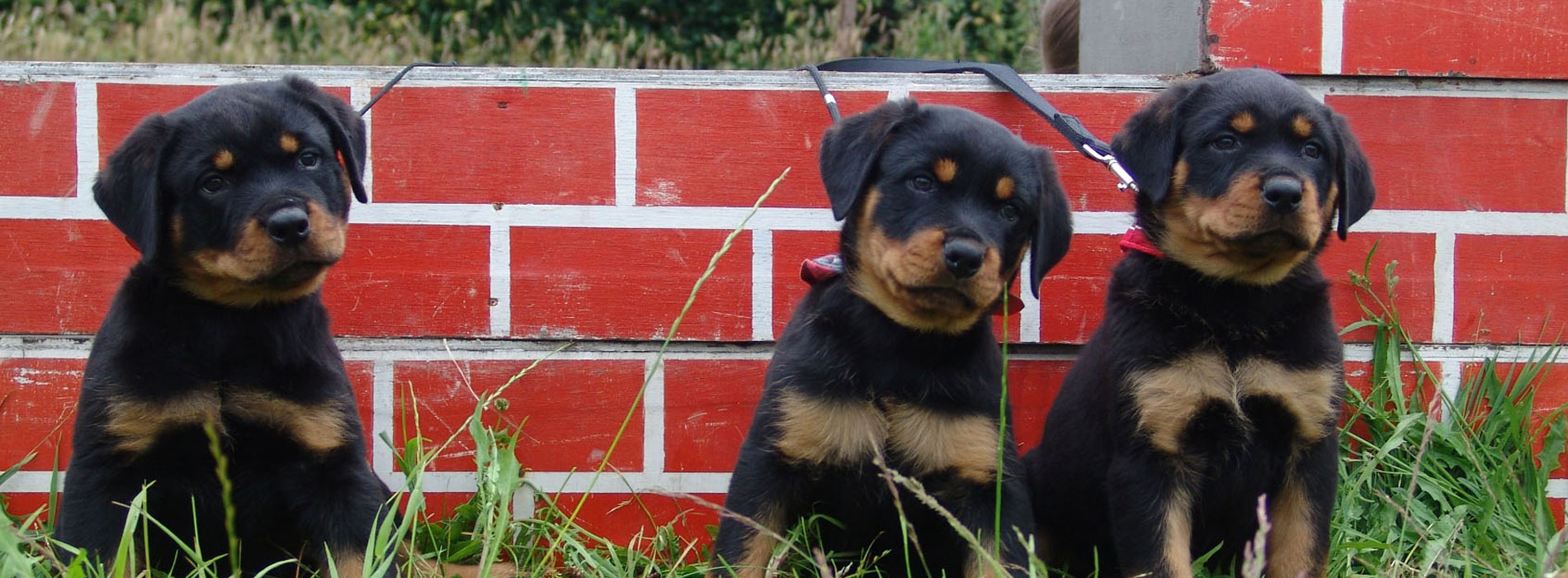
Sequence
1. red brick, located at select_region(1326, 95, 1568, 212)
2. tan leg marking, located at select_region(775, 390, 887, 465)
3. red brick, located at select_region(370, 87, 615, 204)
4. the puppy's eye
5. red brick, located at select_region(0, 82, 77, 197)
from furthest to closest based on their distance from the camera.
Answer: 1. red brick, located at select_region(1326, 95, 1568, 212)
2. red brick, located at select_region(370, 87, 615, 204)
3. red brick, located at select_region(0, 82, 77, 197)
4. tan leg marking, located at select_region(775, 390, 887, 465)
5. the puppy's eye

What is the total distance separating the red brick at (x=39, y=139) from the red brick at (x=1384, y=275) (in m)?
3.69

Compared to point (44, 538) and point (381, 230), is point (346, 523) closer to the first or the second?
point (44, 538)

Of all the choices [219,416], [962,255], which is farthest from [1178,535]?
[219,416]

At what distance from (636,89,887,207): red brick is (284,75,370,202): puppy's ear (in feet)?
2.96

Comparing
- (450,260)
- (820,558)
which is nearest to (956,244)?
(820,558)

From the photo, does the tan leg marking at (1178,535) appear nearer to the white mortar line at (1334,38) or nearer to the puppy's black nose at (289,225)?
the white mortar line at (1334,38)

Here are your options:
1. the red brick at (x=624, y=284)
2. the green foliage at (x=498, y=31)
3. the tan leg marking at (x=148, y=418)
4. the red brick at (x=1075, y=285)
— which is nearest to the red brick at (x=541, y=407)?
the red brick at (x=624, y=284)

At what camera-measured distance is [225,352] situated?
3.04 meters

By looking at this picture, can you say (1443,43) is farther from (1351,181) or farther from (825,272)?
(825,272)

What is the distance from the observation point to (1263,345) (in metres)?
3.18

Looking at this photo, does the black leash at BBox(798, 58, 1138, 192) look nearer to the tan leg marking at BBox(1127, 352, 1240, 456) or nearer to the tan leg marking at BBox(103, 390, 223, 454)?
the tan leg marking at BBox(1127, 352, 1240, 456)

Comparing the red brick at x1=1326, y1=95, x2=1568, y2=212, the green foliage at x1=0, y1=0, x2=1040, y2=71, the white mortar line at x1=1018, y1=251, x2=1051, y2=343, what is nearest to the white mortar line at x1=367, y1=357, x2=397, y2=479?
the white mortar line at x1=1018, y1=251, x2=1051, y2=343

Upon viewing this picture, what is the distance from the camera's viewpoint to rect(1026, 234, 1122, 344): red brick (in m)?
4.04

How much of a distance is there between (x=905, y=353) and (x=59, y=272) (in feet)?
8.08
